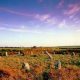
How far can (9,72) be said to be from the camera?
17344 mm

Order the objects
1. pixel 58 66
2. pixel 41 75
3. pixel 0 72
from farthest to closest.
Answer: pixel 58 66 → pixel 0 72 → pixel 41 75

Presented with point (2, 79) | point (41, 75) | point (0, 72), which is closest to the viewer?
point (2, 79)

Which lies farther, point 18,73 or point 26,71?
point 26,71

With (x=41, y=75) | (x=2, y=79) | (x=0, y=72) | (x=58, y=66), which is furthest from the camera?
(x=58, y=66)

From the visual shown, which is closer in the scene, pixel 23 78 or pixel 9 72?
pixel 23 78

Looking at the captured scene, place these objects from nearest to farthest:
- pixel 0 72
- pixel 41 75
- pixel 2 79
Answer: pixel 2 79
pixel 41 75
pixel 0 72

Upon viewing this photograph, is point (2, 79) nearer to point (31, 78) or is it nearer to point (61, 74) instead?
point (31, 78)

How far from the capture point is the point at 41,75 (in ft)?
54.5

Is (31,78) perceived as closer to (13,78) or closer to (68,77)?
(13,78)

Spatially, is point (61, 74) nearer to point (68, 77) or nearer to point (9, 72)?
point (68, 77)

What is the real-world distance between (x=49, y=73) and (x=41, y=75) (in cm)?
76

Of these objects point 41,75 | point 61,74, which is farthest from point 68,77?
point 41,75

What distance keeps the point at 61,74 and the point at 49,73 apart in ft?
3.34

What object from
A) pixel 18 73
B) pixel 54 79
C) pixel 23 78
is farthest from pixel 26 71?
pixel 54 79
